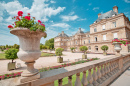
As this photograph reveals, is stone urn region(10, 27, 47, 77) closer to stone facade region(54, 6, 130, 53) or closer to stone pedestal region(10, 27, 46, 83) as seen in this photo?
stone pedestal region(10, 27, 46, 83)

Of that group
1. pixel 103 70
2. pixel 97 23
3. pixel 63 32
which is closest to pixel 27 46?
pixel 103 70

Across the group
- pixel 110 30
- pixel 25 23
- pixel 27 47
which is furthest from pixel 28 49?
pixel 110 30

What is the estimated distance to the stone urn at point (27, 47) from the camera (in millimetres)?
1081

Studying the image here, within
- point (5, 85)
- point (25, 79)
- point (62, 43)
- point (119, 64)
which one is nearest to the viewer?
point (5, 85)

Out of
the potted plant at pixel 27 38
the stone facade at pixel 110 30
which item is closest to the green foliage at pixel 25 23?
the potted plant at pixel 27 38

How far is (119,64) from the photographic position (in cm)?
364

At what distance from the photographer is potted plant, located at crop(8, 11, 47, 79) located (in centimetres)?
108

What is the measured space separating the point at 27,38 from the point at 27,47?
0.16m

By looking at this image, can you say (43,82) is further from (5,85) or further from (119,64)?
(119,64)

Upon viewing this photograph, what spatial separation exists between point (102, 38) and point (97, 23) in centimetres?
595

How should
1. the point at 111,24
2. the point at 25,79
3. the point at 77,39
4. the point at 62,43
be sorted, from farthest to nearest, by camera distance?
the point at 62,43 → the point at 77,39 → the point at 111,24 → the point at 25,79

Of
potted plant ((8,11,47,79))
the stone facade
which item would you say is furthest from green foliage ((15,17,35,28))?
the stone facade

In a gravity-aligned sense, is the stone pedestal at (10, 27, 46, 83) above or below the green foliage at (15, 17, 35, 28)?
below

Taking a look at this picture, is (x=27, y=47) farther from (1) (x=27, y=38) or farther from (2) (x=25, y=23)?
(2) (x=25, y=23)
